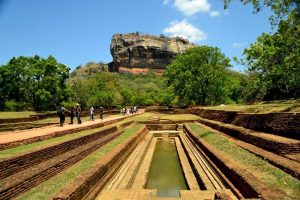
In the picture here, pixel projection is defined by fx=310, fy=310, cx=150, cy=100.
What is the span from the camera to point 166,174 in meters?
13.9

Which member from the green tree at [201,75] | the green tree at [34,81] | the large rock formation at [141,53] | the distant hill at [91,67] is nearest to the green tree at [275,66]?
the green tree at [201,75]

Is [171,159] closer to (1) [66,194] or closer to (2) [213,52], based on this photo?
(1) [66,194]

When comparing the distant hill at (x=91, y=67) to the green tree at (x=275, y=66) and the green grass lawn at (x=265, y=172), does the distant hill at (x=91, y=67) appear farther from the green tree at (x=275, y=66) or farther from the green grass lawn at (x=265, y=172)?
the green grass lawn at (x=265, y=172)

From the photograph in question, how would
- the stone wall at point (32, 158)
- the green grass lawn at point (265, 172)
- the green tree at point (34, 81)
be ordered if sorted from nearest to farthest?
the green grass lawn at point (265, 172) → the stone wall at point (32, 158) → the green tree at point (34, 81)

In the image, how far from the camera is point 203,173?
11641 mm

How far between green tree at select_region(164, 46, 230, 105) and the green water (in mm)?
27616

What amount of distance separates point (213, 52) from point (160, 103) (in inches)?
1587

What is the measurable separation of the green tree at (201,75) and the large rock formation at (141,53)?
118 m

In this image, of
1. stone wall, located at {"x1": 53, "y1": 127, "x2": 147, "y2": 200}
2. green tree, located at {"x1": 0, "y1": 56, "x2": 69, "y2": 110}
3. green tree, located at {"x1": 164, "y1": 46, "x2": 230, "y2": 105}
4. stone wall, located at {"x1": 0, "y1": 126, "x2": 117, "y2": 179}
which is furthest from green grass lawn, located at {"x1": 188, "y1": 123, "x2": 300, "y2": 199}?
green tree, located at {"x1": 0, "y1": 56, "x2": 69, "y2": 110}

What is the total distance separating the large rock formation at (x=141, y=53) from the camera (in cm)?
16938

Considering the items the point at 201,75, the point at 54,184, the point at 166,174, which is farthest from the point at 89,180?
the point at 201,75

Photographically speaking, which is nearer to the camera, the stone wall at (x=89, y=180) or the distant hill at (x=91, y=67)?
the stone wall at (x=89, y=180)

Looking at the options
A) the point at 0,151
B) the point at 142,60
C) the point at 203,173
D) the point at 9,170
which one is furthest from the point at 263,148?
the point at 142,60

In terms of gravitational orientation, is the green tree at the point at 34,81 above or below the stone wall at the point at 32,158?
above
